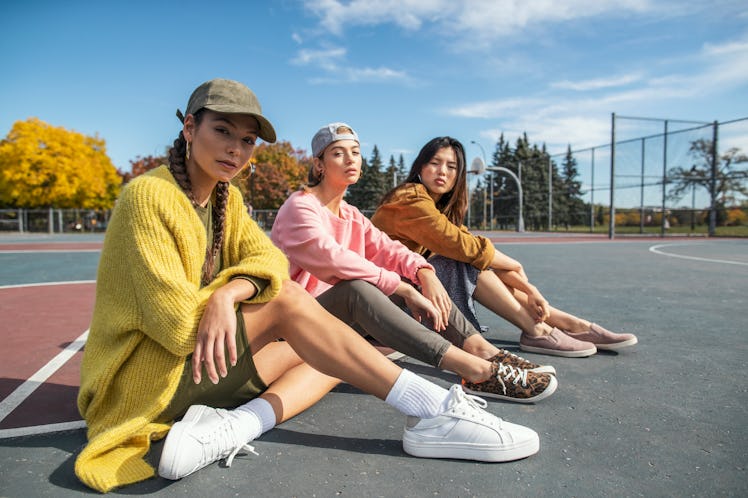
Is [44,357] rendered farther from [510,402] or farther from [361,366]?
[510,402]

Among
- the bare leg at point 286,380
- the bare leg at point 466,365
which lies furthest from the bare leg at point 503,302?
the bare leg at point 286,380

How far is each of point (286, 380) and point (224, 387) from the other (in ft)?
1.11

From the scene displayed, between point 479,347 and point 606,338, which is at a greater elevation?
point 479,347

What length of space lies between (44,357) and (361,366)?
246 cm

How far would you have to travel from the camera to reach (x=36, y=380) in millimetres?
2814

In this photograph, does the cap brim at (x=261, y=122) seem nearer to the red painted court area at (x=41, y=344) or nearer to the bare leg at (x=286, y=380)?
the bare leg at (x=286, y=380)

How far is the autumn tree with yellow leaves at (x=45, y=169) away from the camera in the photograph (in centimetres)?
3675

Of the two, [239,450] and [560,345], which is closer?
[239,450]

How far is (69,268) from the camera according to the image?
902 cm

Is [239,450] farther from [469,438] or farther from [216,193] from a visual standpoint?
[216,193]

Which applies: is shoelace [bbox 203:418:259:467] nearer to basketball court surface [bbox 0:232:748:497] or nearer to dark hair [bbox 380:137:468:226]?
Answer: basketball court surface [bbox 0:232:748:497]

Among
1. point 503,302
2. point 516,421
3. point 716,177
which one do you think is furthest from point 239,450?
point 716,177

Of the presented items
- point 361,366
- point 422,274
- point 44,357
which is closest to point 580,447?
point 361,366

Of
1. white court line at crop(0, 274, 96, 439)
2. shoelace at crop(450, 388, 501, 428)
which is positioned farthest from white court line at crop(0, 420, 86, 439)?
shoelace at crop(450, 388, 501, 428)
